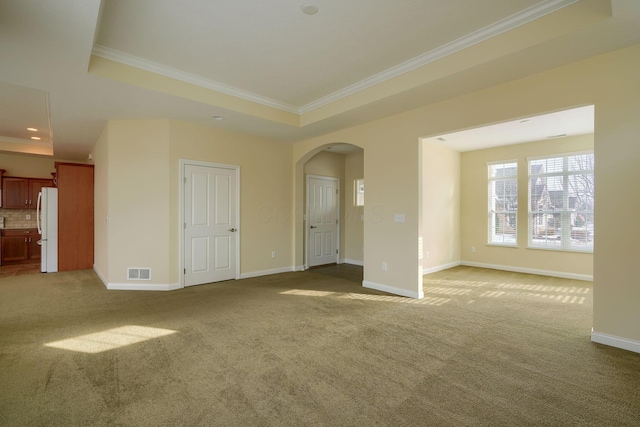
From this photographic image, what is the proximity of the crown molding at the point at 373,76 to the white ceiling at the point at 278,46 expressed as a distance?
11 millimetres

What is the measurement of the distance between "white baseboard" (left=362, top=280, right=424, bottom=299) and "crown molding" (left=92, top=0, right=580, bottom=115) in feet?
9.94

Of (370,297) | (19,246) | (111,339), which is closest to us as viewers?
(111,339)

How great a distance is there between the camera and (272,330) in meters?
3.20

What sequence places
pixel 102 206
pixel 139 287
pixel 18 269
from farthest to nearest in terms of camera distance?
pixel 18 269
pixel 102 206
pixel 139 287

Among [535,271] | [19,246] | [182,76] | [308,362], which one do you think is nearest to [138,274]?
[182,76]

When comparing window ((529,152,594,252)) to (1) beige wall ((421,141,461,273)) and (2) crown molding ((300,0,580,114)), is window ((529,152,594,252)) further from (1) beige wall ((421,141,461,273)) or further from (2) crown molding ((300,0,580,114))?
(2) crown molding ((300,0,580,114))

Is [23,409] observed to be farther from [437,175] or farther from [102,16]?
[437,175]

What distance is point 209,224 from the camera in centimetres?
529

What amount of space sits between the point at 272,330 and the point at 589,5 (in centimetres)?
409

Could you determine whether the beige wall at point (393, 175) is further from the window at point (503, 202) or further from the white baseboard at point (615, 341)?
the window at point (503, 202)

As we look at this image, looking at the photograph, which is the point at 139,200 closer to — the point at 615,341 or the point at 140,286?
the point at 140,286

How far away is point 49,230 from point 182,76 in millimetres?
4950

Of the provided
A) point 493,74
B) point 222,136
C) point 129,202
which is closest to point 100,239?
point 129,202

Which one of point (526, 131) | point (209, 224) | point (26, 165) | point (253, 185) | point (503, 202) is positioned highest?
point (526, 131)
